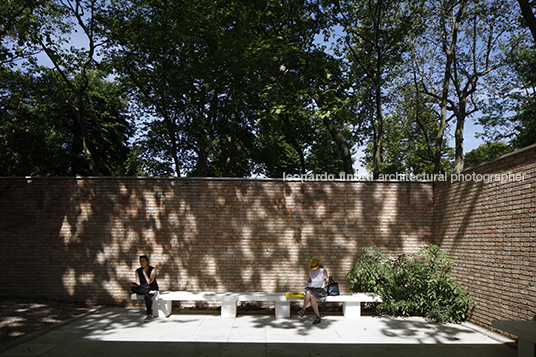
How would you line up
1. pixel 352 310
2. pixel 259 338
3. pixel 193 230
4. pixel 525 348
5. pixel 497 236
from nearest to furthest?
pixel 525 348 < pixel 259 338 < pixel 497 236 < pixel 352 310 < pixel 193 230

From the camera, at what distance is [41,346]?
17.3 ft

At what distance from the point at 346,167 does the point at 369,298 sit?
18.5 ft

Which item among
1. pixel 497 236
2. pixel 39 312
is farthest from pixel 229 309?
pixel 497 236

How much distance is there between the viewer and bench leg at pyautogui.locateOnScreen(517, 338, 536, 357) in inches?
178

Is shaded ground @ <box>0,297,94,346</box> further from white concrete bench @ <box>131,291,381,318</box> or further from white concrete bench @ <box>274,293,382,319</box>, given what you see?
white concrete bench @ <box>274,293,382,319</box>

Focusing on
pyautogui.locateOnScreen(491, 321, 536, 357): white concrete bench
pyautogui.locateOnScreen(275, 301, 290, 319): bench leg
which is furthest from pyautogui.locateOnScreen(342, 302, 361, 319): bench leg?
pyautogui.locateOnScreen(491, 321, 536, 357): white concrete bench

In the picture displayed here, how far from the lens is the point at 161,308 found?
723 cm

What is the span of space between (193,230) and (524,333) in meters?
6.62

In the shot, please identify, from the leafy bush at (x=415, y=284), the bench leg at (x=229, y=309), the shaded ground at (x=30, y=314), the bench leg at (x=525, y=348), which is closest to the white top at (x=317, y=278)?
the leafy bush at (x=415, y=284)

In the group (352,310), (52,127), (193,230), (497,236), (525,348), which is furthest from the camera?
(52,127)

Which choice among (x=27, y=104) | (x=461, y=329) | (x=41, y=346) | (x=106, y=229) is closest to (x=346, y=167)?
(x=461, y=329)

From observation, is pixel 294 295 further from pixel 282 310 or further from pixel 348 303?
pixel 348 303

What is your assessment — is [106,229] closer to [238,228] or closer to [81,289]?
[81,289]

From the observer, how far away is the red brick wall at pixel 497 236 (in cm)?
538
